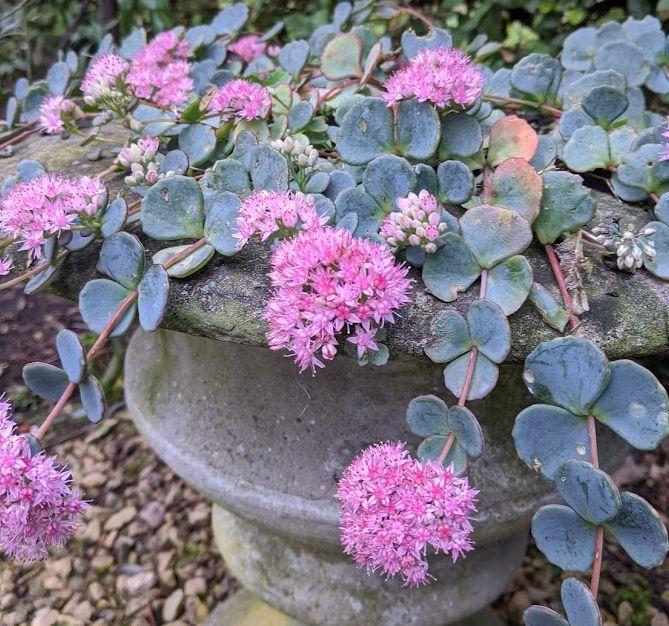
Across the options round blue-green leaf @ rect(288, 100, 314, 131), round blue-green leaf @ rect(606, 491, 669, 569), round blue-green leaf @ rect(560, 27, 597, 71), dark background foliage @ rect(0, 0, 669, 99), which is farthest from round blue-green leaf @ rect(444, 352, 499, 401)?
dark background foliage @ rect(0, 0, 669, 99)

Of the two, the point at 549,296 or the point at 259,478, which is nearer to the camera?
the point at 549,296

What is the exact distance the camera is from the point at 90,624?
1.26 metres

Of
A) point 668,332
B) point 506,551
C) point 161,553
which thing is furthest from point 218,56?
point 161,553

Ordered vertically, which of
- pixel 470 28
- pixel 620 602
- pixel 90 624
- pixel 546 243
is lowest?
pixel 620 602

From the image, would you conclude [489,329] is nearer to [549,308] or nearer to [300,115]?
[549,308]

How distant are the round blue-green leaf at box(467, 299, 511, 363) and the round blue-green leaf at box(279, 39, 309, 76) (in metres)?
0.52

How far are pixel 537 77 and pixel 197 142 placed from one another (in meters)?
0.42

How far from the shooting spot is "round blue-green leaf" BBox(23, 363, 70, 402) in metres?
0.57

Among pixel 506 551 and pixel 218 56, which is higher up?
pixel 218 56

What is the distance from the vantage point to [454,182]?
0.59 metres

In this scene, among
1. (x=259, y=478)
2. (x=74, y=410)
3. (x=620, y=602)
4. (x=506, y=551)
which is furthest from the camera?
(x=74, y=410)

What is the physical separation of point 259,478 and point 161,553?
84 centimetres

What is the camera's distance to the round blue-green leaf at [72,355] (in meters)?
0.56

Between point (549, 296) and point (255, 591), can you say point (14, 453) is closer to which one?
point (549, 296)
